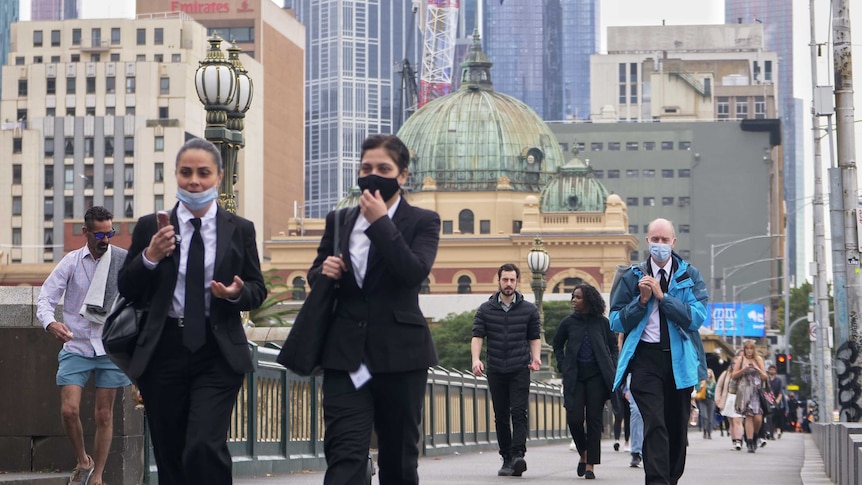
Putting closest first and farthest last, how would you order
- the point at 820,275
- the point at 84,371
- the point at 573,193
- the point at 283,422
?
the point at 84,371
the point at 283,422
the point at 820,275
the point at 573,193

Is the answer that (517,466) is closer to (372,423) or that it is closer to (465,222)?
(372,423)

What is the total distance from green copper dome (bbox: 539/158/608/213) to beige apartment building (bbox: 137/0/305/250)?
35606 millimetres

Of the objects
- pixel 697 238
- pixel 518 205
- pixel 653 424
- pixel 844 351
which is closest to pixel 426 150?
pixel 518 205

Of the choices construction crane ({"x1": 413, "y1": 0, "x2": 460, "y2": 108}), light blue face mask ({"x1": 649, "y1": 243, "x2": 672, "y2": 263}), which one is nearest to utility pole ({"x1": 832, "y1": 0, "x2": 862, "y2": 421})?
light blue face mask ({"x1": 649, "y1": 243, "x2": 672, "y2": 263})

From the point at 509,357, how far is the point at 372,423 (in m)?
7.56

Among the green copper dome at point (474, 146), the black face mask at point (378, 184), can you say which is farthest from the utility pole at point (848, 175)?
the green copper dome at point (474, 146)

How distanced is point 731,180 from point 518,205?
33.3 metres

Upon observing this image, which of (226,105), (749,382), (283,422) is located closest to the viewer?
(283,422)

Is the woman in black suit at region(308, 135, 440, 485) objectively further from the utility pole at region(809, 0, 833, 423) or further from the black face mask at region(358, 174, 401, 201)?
the utility pole at region(809, 0, 833, 423)

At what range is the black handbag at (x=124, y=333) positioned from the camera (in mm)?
7898

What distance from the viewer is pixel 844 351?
19844 mm

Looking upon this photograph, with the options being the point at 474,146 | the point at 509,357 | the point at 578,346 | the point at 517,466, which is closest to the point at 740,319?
the point at 474,146

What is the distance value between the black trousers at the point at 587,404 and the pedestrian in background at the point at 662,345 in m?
4.28

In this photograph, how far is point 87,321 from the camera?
452 inches
